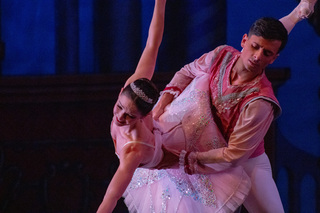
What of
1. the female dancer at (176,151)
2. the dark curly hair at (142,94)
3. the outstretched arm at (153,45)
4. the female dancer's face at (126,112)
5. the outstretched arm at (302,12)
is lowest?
the female dancer at (176,151)

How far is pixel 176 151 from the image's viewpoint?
7.05ft

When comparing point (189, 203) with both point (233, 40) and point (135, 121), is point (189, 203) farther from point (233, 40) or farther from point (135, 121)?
point (233, 40)

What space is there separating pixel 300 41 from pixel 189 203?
1593mm

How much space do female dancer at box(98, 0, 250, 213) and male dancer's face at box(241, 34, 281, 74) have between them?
0.29m

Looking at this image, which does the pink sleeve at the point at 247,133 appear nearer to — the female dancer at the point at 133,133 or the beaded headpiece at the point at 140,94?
the female dancer at the point at 133,133

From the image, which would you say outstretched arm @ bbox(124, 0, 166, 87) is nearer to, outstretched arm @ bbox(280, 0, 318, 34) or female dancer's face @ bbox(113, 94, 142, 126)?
female dancer's face @ bbox(113, 94, 142, 126)

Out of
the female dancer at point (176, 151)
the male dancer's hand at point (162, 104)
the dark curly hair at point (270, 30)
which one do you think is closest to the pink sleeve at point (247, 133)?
the female dancer at point (176, 151)

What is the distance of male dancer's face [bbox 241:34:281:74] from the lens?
1918 millimetres

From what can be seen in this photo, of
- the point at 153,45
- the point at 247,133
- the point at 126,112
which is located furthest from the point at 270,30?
the point at 126,112

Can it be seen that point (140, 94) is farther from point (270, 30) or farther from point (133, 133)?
point (270, 30)

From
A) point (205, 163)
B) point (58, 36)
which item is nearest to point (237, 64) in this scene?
point (205, 163)

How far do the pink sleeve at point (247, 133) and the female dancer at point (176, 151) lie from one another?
127mm

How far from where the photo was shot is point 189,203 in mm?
2219

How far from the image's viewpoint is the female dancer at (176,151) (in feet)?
6.46
